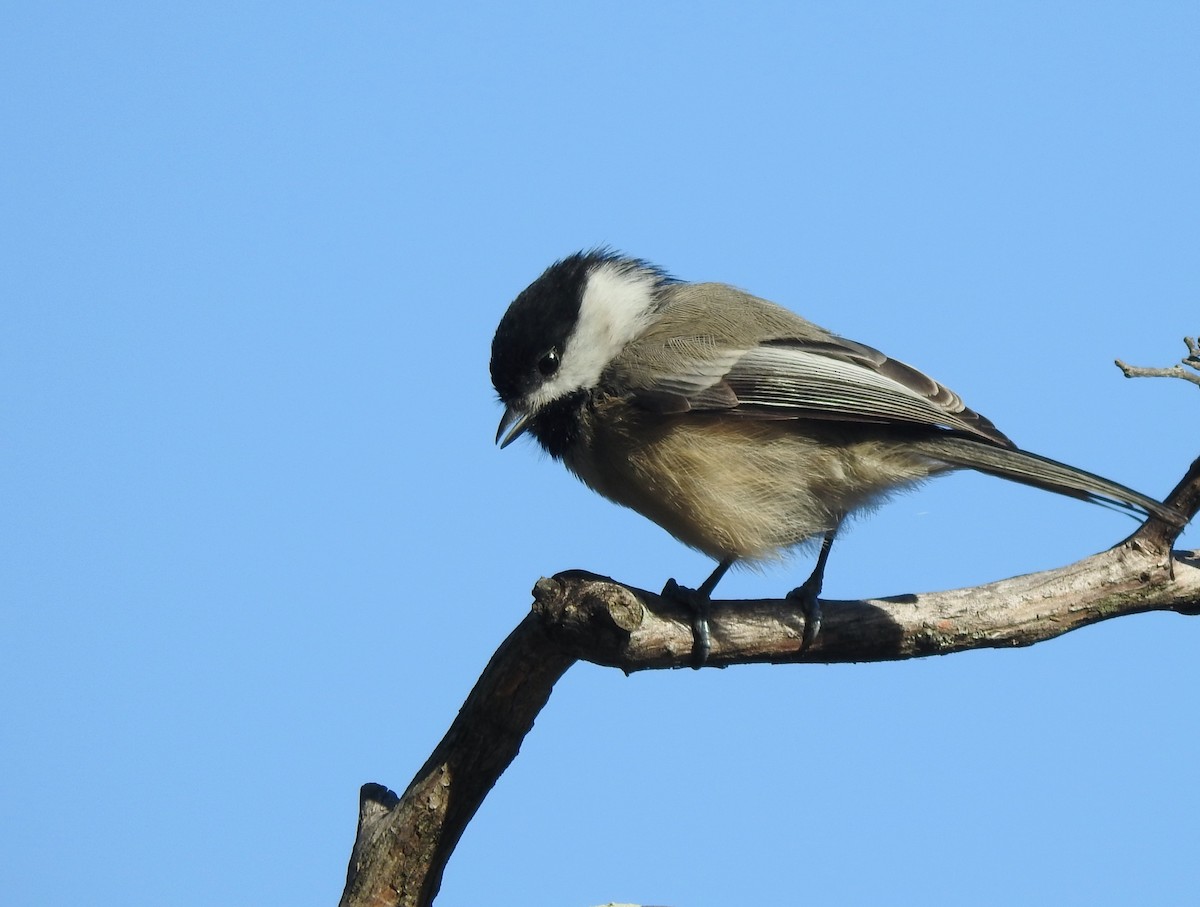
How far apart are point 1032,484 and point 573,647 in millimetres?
1587

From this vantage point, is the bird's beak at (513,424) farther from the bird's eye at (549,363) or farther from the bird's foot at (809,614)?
the bird's foot at (809,614)

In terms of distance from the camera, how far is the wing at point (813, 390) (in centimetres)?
390

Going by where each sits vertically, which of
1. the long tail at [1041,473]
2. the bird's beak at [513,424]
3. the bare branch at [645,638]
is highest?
the bird's beak at [513,424]

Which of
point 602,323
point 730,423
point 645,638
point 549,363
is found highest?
point 602,323

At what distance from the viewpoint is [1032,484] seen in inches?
145

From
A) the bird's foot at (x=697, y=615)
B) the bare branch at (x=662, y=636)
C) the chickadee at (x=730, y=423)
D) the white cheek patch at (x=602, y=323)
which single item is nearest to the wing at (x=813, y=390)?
the chickadee at (x=730, y=423)

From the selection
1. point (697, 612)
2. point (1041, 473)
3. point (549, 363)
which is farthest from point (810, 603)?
point (549, 363)

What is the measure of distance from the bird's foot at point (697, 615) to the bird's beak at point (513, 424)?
35.6 inches

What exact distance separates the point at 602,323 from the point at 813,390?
0.90m

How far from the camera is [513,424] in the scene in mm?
4293

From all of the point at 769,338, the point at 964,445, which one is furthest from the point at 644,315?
the point at 964,445

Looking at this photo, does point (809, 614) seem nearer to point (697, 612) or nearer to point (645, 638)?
point (697, 612)

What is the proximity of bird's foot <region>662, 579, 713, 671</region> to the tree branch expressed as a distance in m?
0.03

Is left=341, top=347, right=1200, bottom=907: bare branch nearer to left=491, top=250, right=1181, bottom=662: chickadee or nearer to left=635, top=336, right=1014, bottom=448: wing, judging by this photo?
left=491, top=250, right=1181, bottom=662: chickadee
